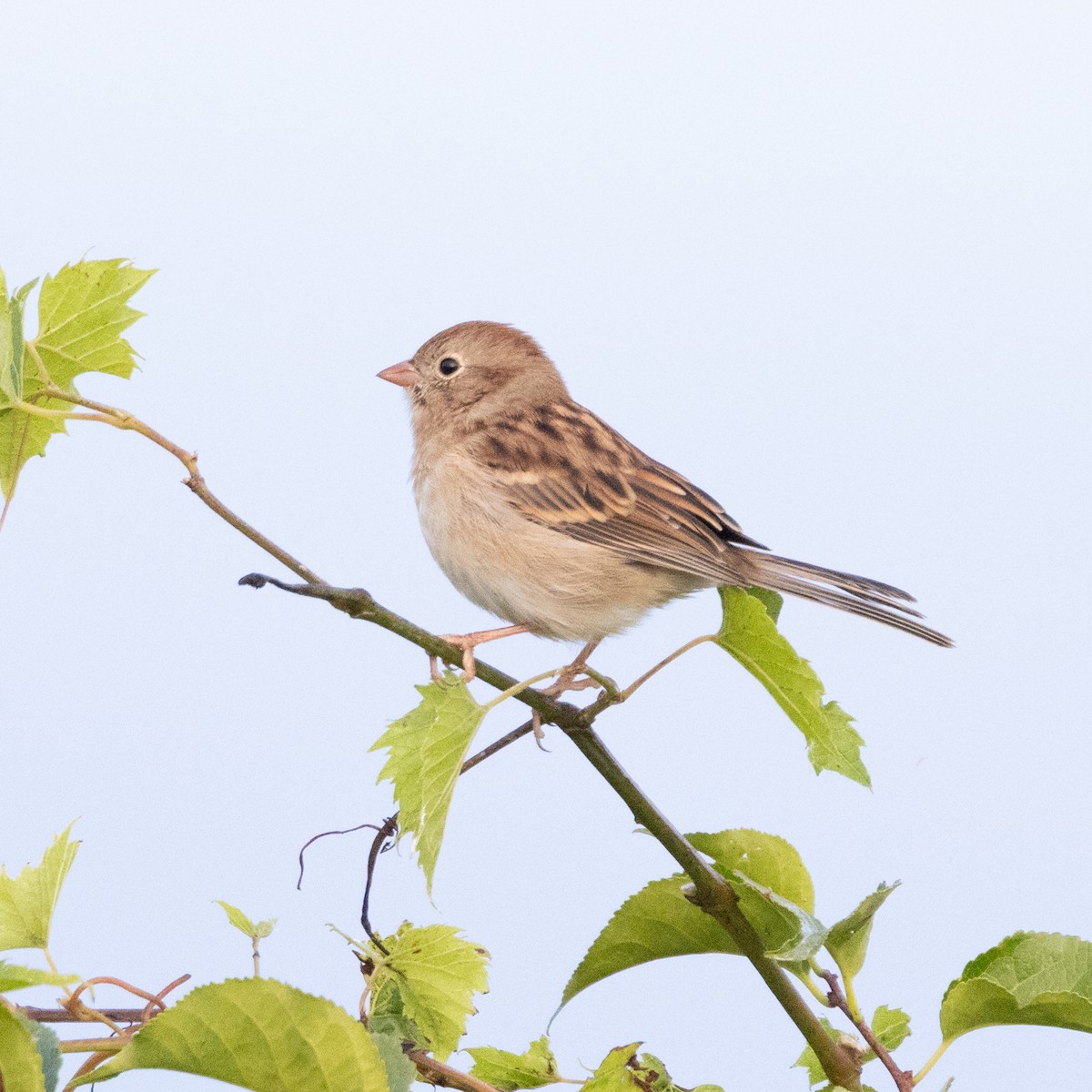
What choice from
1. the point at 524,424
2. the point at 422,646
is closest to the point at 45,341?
the point at 422,646

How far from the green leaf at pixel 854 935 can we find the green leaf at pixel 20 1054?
121 cm

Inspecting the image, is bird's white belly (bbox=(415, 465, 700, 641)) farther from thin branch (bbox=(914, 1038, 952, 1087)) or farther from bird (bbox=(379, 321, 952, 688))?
thin branch (bbox=(914, 1038, 952, 1087))

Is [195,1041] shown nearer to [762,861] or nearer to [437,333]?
[762,861]

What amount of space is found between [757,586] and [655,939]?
4.18 ft

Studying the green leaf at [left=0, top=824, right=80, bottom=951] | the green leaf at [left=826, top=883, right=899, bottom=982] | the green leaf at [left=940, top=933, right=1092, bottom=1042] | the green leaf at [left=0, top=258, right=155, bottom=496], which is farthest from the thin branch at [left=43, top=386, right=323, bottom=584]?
the green leaf at [left=940, top=933, right=1092, bottom=1042]

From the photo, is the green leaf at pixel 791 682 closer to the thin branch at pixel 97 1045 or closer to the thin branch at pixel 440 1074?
the thin branch at pixel 440 1074

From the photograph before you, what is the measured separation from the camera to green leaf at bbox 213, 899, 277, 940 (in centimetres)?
220

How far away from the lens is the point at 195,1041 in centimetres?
170

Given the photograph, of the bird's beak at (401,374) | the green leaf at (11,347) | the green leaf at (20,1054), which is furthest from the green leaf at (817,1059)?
the bird's beak at (401,374)

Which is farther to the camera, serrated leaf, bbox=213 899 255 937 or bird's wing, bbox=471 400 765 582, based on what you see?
bird's wing, bbox=471 400 765 582

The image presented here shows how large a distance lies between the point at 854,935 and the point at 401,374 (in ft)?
9.99

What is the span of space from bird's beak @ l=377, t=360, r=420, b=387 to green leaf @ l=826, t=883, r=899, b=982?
298 cm

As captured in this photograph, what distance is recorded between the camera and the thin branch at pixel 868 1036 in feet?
6.98

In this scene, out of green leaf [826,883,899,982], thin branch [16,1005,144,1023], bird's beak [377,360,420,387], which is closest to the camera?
thin branch [16,1005,144,1023]
